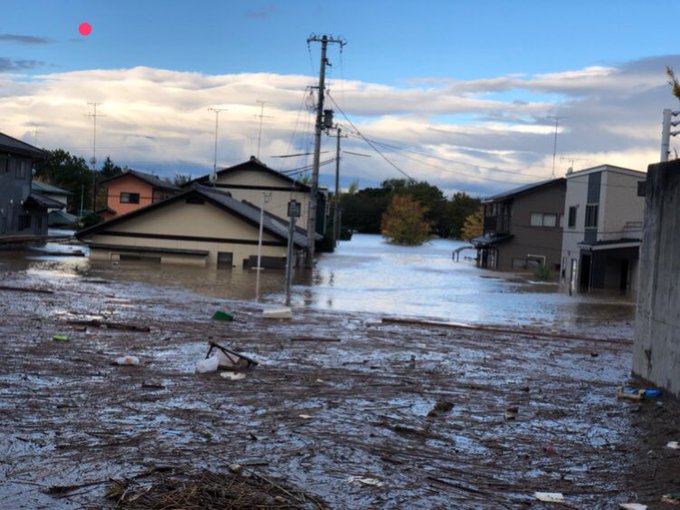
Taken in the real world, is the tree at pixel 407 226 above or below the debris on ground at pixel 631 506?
above

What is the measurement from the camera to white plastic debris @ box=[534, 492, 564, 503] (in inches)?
268

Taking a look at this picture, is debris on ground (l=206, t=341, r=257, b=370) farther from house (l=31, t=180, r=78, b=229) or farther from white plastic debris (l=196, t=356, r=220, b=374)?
house (l=31, t=180, r=78, b=229)

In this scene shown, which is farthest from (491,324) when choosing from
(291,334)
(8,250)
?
(8,250)

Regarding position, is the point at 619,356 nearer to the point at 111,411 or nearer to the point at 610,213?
the point at 111,411

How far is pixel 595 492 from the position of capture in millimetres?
7094

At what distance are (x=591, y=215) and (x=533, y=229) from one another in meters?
17.2

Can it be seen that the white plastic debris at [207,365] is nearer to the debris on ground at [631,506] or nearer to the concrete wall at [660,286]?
the concrete wall at [660,286]

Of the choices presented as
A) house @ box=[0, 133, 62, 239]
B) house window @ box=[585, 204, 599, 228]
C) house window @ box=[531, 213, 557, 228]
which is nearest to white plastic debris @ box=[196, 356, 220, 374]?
house @ box=[0, 133, 62, 239]

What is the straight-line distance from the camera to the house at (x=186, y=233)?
46312 millimetres

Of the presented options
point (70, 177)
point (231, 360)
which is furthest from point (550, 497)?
point (70, 177)

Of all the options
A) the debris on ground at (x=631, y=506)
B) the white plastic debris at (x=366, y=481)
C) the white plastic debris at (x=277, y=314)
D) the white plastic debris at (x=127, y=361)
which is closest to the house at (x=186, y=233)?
the white plastic debris at (x=277, y=314)

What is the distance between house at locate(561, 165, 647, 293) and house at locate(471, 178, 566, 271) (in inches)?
620

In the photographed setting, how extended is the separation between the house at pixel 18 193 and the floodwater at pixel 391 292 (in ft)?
23.9

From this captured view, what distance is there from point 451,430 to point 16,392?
16.0ft
